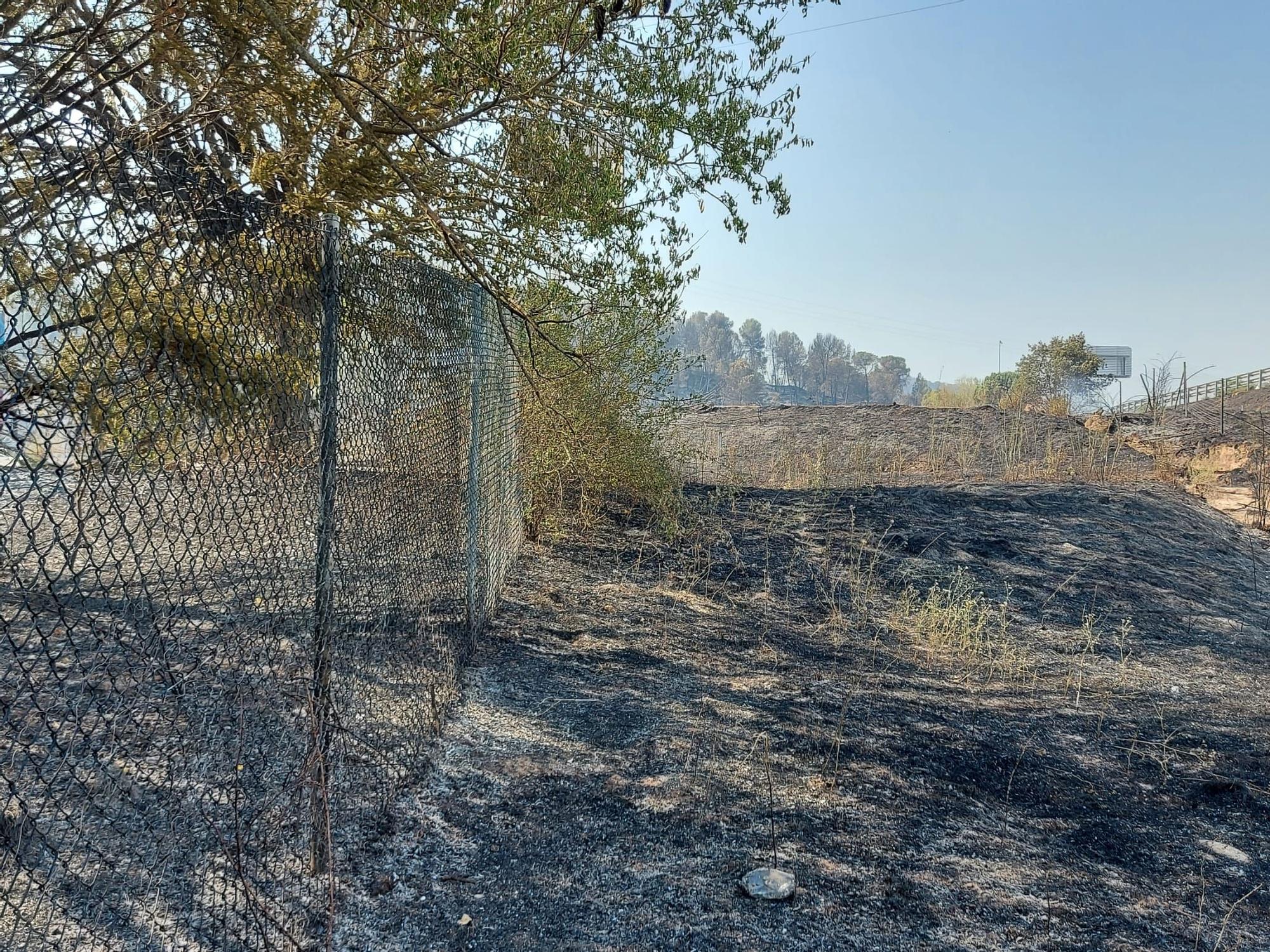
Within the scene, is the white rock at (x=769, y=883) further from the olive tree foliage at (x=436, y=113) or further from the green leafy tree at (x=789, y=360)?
the green leafy tree at (x=789, y=360)

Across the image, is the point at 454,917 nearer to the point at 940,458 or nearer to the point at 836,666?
the point at 836,666

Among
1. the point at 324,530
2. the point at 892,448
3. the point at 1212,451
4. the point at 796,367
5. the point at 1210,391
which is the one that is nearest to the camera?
the point at 324,530

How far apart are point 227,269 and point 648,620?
4146 millimetres

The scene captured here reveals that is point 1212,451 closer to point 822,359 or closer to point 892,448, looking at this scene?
point 892,448

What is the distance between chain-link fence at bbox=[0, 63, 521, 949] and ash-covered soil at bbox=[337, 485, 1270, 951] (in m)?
0.41

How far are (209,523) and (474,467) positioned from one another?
8.93 ft

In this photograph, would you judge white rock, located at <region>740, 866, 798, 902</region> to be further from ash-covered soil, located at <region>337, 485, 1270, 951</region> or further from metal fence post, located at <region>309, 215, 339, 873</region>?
metal fence post, located at <region>309, 215, 339, 873</region>

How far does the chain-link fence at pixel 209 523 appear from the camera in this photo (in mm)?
1541

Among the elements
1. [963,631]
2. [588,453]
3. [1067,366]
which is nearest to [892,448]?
[588,453]

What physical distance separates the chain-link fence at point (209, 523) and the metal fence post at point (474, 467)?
0.57 m

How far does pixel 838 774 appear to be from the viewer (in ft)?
11.2

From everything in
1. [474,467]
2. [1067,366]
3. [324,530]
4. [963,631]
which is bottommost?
[963,631]

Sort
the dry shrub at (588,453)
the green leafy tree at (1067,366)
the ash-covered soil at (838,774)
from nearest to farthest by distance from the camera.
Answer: the ash-covered soil at (838,774) < the dry shrub at (588,453) < the green leafy tree at (1067,366)

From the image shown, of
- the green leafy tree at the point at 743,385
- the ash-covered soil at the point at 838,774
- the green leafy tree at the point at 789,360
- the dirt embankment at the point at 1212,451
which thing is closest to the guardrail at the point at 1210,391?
the dirt embankment at the point at 1212,451
